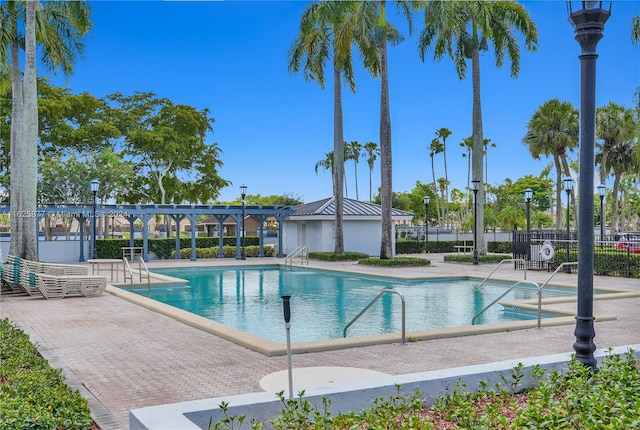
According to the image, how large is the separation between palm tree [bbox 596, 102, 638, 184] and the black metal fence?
18.1m

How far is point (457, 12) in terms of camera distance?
92.5 feet

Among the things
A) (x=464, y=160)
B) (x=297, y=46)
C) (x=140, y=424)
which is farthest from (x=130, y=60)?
(x=464, y=160)

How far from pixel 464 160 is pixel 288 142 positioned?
26.6 m

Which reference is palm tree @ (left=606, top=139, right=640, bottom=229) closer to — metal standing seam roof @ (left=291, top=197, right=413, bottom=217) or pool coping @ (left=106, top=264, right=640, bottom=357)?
metal standing seam roof @ (left=291, top=197, right=413, bottom=217)

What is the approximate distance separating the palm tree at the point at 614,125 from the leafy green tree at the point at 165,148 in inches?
1082

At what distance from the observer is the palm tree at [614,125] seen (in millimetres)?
41188

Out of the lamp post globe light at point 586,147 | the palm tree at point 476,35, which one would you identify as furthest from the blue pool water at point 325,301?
the palm tree at point 476,35

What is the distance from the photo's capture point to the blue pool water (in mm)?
12039

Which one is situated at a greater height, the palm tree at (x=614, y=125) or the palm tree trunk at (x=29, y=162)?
the palm tree at (x=614, y=125)

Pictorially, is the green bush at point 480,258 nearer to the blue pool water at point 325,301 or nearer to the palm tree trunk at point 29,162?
the blue pool water at point 325,301

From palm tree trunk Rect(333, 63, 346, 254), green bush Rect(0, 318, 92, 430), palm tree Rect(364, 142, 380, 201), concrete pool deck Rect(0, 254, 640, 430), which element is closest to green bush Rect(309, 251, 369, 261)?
palm tree trunk Rect(333, 63, 346, 254)

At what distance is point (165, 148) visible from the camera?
42500 millimetres

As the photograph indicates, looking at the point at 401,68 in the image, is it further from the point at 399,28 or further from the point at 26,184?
the point at 26,184

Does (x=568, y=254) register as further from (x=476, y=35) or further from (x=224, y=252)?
(x=224, y=252)
